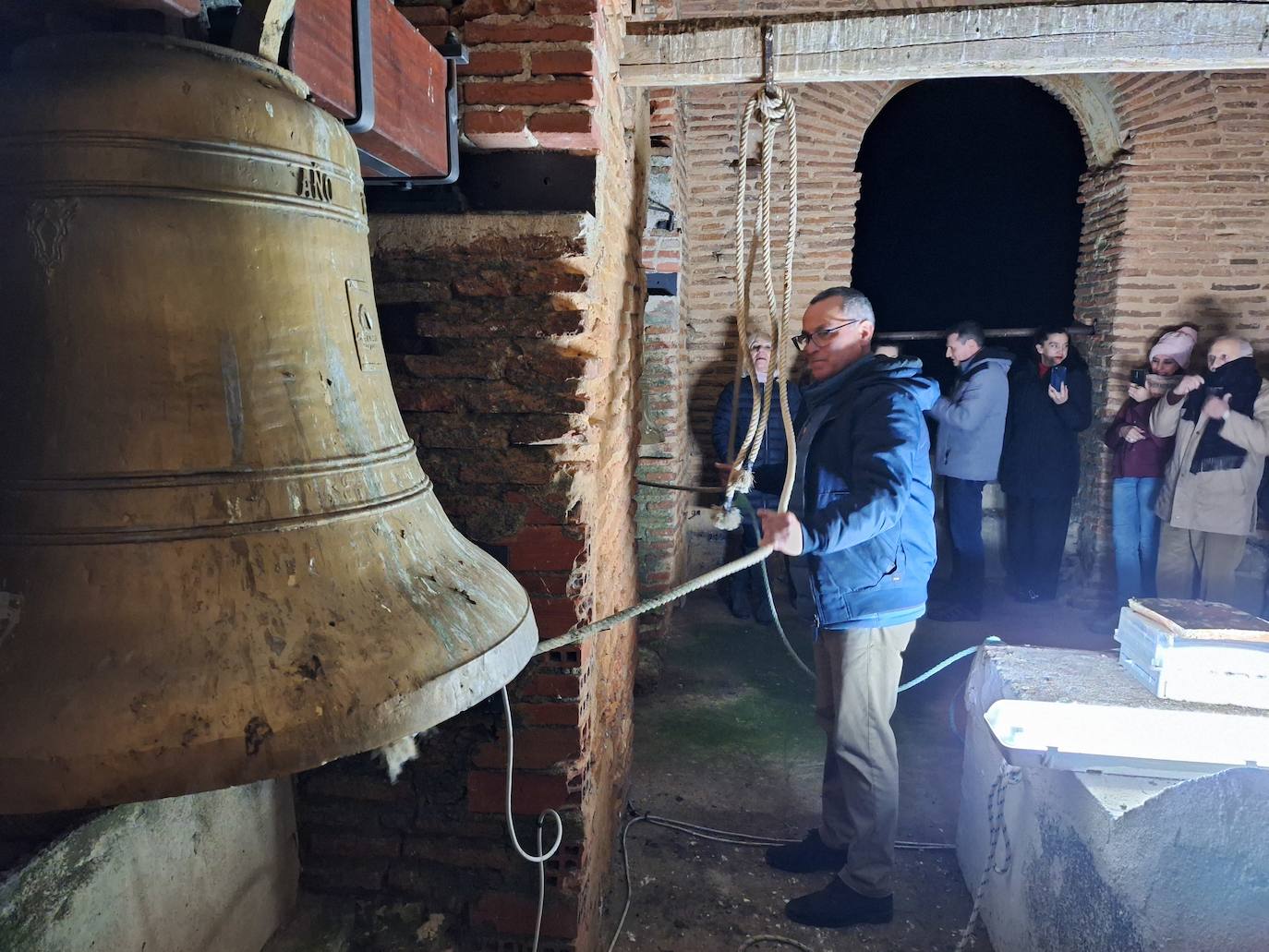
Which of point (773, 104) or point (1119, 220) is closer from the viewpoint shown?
point (773, 104)

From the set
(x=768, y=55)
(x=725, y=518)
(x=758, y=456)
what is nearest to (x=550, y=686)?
(x=725, y=518)

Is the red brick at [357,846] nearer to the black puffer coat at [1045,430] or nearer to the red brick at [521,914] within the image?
the red brick at [521,914]

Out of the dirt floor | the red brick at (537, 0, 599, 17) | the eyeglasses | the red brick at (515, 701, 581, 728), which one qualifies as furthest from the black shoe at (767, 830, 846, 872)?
the red brick at (537, 0, 599, 17)

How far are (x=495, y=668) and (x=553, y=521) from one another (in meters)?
1.07

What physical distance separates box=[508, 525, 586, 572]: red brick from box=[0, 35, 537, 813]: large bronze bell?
108 cm

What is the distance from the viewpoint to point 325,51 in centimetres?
99

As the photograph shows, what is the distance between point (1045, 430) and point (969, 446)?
1.94ft

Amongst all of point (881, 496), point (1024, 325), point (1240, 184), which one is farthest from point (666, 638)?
point (1240, 184)

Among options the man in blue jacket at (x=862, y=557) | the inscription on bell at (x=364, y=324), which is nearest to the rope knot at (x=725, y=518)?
the man in blue jacket at (x=862, y=557)

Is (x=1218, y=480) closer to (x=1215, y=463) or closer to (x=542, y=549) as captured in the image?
(x=1215, y=463)

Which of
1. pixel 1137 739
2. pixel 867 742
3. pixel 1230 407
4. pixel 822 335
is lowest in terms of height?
pixel 867 742

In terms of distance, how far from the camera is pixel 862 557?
103 inches

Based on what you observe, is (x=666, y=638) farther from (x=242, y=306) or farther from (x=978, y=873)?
(x=242, y=306)

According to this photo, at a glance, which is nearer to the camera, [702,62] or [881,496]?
[702,62]
